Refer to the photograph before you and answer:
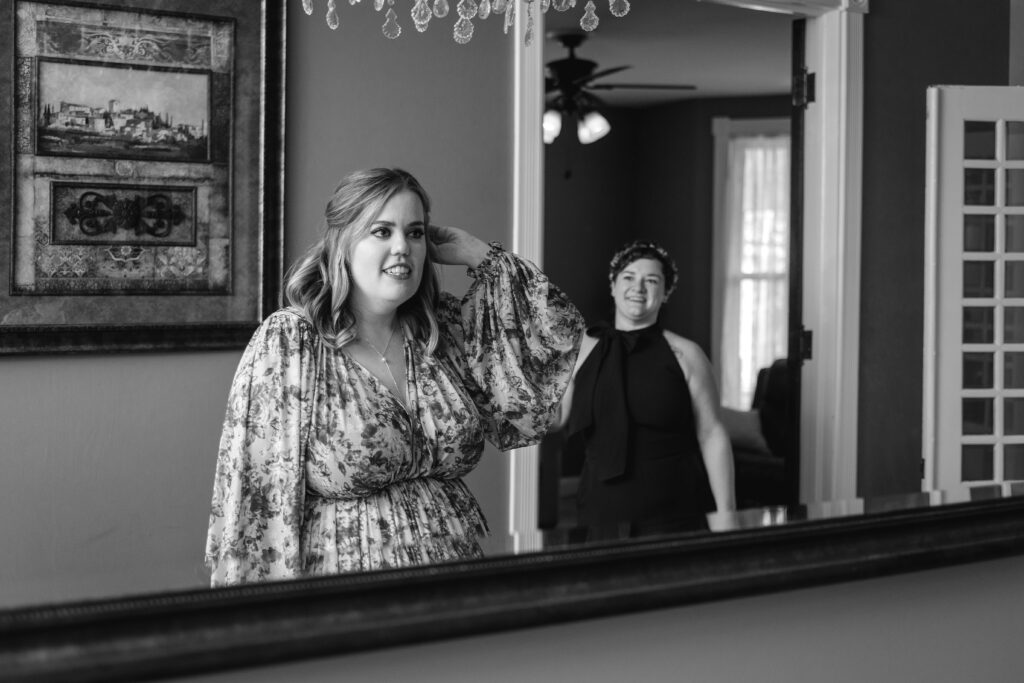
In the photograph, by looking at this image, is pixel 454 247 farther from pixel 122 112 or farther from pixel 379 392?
pixel 122 112

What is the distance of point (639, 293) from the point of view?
10.00ft

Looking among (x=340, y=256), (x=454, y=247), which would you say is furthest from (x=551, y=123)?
(x=340, y=256)

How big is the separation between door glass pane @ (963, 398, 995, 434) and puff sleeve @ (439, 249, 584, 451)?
2220 mm

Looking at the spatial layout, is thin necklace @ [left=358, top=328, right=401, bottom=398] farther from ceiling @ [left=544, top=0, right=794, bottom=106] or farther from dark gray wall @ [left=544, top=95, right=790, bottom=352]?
dark gray wall @ [left=544, top=95, right=790, bottom=352]

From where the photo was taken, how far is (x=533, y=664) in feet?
3.57

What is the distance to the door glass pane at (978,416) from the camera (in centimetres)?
369

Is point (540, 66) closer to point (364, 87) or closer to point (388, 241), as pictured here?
point (364, 87)

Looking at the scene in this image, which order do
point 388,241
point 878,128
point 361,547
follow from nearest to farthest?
point 361,547
point 388,241
point 878,128

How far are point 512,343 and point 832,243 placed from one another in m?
2.20

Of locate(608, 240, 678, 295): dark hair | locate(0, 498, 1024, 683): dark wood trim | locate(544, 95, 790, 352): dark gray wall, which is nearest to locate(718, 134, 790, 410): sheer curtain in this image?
locate(544, 95, 790, 352): dark gray wall

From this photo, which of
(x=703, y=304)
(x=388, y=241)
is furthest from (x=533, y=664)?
(x=703, y=304)

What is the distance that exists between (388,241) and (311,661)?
879mm

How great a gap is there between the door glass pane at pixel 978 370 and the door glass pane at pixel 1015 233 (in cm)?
38

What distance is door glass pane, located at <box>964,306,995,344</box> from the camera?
145 inches
